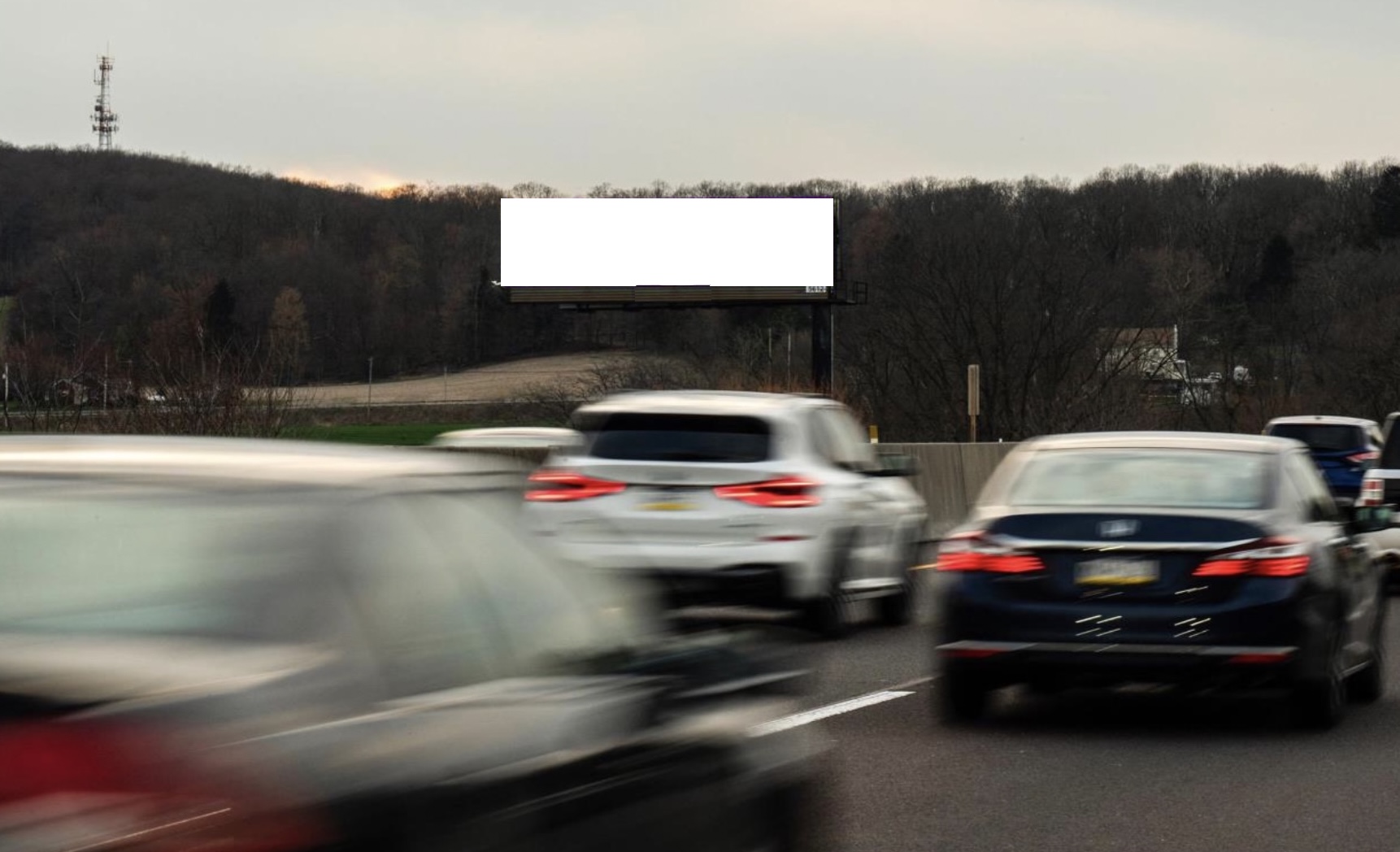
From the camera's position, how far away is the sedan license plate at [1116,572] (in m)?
9.47

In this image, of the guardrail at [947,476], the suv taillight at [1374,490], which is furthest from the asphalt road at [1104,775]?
the guardrail at [947,476]

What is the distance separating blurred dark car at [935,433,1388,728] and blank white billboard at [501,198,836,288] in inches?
1994

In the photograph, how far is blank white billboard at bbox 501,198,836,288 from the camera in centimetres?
6134

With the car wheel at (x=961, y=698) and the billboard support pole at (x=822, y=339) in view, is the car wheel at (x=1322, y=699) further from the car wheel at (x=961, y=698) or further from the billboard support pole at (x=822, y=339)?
the billboard support pole at (x=822, y=339)

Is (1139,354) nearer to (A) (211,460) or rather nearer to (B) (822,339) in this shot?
(B) (822,339)

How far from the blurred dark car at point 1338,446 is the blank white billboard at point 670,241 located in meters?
34.5

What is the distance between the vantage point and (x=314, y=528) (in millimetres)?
3723

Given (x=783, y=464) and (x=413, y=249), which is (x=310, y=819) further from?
(x=413, y=249)

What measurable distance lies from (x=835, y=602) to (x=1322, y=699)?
15.1 feet

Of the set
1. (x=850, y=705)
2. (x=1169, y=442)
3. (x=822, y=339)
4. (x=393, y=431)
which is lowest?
(x=393, y=431)

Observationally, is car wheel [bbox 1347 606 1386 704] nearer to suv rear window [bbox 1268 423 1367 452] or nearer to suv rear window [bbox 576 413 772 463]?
suv rear window [bbox 576 413 772 463]

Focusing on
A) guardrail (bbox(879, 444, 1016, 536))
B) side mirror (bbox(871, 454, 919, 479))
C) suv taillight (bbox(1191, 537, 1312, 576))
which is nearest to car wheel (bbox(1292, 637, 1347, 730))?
suv taillight (bbox(1191, 537, 1312, 576))

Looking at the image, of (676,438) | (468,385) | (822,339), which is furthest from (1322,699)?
(468,385)

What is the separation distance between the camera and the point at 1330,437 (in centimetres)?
2722
